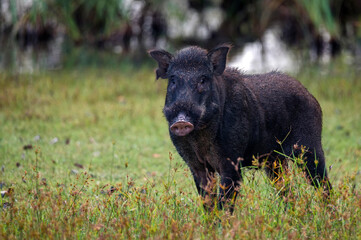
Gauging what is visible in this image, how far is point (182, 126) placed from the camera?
Result: 4246 millimetres

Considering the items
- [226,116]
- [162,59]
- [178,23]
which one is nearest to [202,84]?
[226,116]

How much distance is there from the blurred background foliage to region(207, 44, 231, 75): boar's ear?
8.19 m

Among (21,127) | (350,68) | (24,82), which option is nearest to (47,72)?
(24,82)

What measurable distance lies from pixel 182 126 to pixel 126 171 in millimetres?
2981

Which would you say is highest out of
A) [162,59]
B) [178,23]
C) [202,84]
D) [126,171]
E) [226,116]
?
[178,23]

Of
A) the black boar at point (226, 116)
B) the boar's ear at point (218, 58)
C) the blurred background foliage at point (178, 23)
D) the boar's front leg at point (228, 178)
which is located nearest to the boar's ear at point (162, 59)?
the black boar at point (226, 116)

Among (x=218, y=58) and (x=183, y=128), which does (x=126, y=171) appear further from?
(x=183, y=128)

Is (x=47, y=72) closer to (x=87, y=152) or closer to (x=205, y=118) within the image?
(x=87, y=152)

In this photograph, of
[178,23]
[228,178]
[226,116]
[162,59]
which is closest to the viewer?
[228,178]

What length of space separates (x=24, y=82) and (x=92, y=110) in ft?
7.93

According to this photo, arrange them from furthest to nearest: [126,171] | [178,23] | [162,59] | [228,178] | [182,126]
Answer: [178,23] < [126,171] < [162,59] < [228,178] < [182,126]

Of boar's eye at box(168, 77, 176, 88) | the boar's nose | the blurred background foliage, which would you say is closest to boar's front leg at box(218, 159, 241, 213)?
the boar's nose

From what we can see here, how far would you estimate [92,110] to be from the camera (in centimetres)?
1029

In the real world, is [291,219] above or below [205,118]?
below
